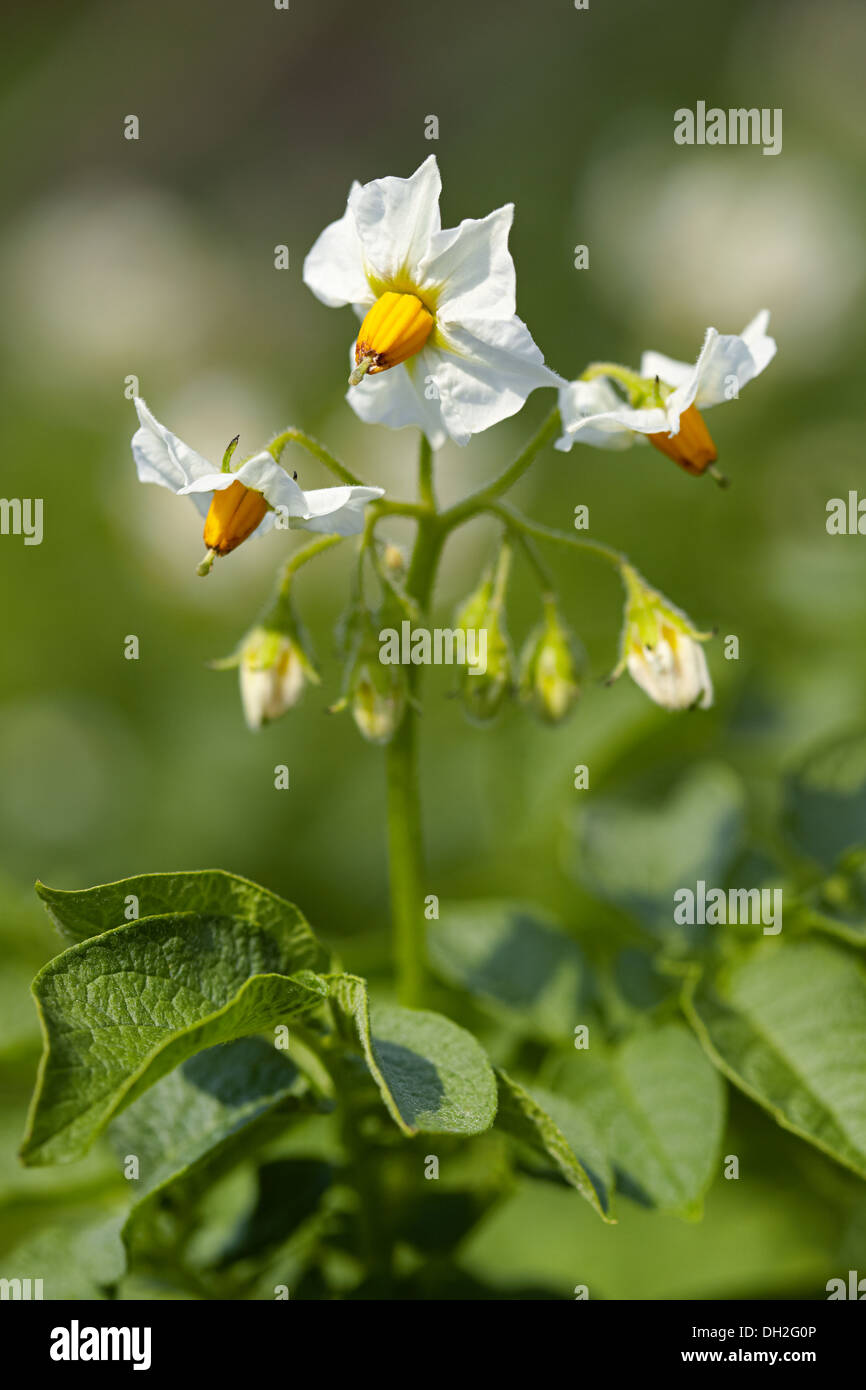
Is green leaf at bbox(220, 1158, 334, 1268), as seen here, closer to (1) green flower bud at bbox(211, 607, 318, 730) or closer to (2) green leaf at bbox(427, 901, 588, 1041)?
(2) green leaf at bbox(427, 901, 588, 1041)

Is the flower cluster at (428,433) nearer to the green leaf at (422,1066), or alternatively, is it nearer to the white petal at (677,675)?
the white petal at (677,675)

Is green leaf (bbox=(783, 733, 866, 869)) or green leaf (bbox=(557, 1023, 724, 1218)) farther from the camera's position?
green leaf (bbox=(783, 733, 866, 869))

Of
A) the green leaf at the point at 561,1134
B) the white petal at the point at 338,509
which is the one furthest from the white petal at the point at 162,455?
the green leaf at the point at 561,1134

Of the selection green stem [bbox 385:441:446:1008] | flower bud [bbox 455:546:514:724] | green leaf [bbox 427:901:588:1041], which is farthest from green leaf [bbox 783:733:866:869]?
green stem [bbox 385:441:446:1008]

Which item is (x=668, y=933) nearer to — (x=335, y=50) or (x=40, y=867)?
(x=40, y=867)

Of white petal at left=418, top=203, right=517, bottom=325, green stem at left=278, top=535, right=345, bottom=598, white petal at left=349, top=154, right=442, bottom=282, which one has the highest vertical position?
white petal at left=349, top=154, right=442, bottom=282

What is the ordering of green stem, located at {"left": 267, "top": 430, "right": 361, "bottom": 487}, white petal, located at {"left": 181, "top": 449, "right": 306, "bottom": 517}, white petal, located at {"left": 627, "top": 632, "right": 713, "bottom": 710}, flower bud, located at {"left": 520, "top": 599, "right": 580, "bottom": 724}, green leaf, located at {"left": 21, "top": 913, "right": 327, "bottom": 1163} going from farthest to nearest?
Answer: flower bud, located at {"left": 520, "top": 599, "right": 580, "bottom": 724}, white petal, located at {"left": 627, "top": 632, "right": 713, "bottom": 710}, green stem, located at {"left": 267, "top": 430, "right": 361, "bottom": 487}, white petal, located at {"left": 181, "top": 449, "right": 306, "bottom": 517}, green leaf, located at {"left": 21, "top": 913, "right": 327, "bottom": 1163}

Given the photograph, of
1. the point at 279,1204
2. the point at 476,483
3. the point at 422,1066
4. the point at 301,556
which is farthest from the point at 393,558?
the point at 476,483
